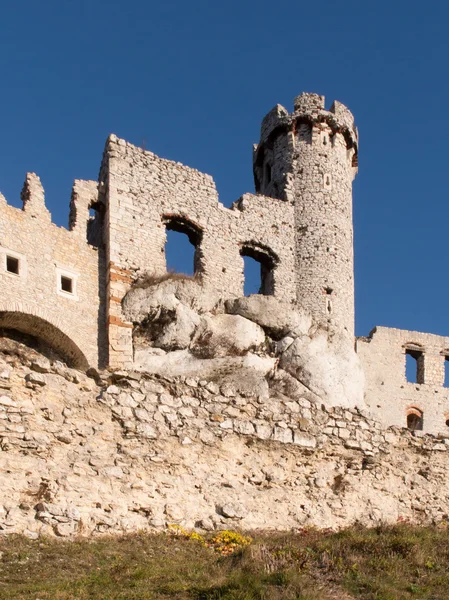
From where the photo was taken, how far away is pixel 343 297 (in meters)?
30.0

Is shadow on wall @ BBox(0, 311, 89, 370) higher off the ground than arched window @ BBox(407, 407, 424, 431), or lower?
higher

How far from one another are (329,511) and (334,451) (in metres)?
1.07

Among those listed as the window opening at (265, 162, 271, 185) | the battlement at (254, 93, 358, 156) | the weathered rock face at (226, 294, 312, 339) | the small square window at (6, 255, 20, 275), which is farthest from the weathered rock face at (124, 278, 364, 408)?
the battlement at (254, 93, 358, 156)

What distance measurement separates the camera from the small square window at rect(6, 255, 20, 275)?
23.6 metres

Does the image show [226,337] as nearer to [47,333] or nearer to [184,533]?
[47,333]

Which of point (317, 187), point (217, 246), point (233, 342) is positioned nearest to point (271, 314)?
point (233, 342)

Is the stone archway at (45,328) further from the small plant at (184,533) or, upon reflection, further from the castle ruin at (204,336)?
the small plant at (184,533)

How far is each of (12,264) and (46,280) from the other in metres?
1.03

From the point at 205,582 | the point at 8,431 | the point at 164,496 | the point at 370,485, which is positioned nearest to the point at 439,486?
the point at 370,485

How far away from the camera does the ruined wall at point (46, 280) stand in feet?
76.7

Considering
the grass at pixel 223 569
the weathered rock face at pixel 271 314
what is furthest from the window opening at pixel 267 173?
the grass at pixel 223 569

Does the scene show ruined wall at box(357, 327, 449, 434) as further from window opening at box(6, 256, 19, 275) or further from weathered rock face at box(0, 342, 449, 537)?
weathered rock face at box(0, 342, 449, 537)

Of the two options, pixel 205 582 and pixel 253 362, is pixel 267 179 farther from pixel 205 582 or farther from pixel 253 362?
pixel 205 582

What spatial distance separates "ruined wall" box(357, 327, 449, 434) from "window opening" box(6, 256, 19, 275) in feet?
47.4
